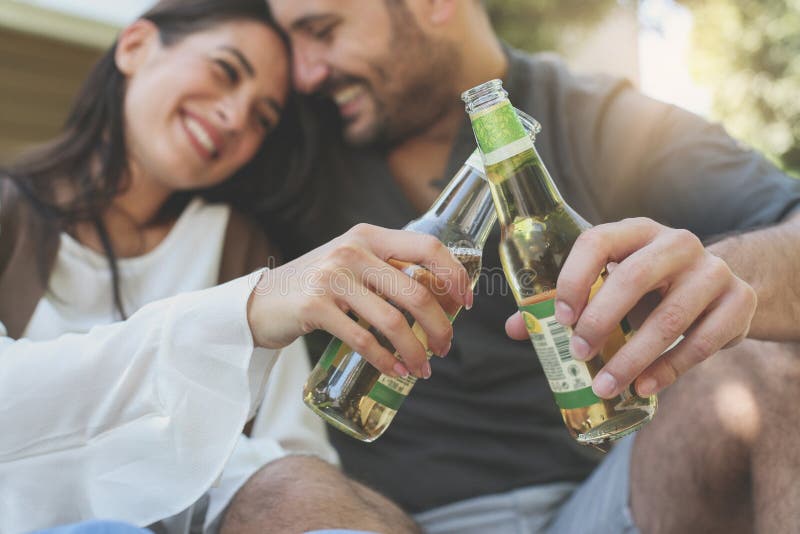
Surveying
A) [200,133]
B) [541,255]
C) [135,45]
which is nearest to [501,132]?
[541,255]

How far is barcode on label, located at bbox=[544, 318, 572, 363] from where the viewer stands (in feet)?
2.66

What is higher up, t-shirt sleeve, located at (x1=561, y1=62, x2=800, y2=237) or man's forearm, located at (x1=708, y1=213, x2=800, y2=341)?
man's forearm, located at (x1=708, y1=213, x2=800, y2=341)

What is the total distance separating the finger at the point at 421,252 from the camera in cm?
85

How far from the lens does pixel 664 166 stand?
152 centimetres

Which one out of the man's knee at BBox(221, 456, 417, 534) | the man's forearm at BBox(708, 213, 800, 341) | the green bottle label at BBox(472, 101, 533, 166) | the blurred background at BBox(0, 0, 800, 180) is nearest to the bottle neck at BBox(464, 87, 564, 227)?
the green bottle label at BBox(472, 101, 533, 166)

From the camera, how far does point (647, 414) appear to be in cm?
86

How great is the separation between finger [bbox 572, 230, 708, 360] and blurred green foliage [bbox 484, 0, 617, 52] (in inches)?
123

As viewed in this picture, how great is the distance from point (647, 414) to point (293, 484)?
1.72 feet

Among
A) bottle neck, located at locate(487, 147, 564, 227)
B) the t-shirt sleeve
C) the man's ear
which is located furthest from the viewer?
the man's ear

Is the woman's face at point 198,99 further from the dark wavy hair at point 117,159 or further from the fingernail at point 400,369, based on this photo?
the fingernail at point 400,369

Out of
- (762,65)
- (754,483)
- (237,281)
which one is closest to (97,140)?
(237,281)

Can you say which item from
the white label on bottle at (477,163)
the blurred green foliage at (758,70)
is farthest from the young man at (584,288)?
the blurred green foliage at (758,70)

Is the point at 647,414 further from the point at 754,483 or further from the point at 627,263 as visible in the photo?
the point at 754,483

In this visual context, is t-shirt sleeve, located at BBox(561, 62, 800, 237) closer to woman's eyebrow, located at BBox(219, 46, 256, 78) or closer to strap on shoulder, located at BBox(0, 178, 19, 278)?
woman's eyebrow, located at BBox(219, 46, 256, 78)
